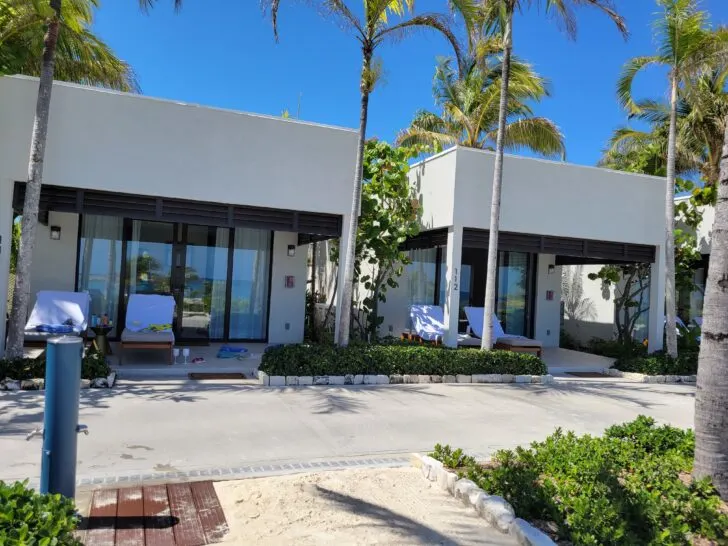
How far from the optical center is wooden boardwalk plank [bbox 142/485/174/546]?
3467mm

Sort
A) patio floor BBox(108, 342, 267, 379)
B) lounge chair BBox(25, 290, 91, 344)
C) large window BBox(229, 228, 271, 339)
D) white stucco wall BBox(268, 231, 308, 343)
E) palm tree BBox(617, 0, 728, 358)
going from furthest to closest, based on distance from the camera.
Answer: white stucco wall BBox(268, 231, 308, 343), large window BBox(229, 228, 271, 339), palm tree BBox(617, 0, 728, 358), lounge chair BBox(25, 290, 91, 344), patio floor BBox(108, 342, 267, 379)

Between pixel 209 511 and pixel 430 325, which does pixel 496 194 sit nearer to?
pixel 430 325

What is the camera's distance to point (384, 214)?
11.7 meters

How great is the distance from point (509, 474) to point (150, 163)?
7373mm

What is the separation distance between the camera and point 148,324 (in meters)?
10.0

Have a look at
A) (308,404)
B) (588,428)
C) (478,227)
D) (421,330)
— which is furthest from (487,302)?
(308,404)

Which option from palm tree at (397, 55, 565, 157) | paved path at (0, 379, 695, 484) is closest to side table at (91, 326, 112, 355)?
paved path at (0, 379, 695, 484)

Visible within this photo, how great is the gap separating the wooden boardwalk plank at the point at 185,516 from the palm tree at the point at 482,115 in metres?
11.3

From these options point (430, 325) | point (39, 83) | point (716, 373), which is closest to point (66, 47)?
point (39, 83)

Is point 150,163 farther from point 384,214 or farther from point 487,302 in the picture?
point 487,302

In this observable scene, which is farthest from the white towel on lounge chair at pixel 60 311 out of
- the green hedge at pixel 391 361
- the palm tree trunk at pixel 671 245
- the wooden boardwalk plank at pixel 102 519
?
the palm tree trunk at pixel 671 245

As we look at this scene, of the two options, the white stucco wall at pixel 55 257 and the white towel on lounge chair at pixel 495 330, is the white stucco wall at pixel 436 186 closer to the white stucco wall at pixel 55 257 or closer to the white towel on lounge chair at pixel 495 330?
the white towel on lounge chair at pixel 495 330

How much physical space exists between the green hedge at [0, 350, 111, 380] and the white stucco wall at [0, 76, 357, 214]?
8.93 feet

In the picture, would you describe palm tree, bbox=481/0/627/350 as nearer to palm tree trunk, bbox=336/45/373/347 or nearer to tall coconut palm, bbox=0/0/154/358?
palm tree trunk, bbox=336/45/373/347
